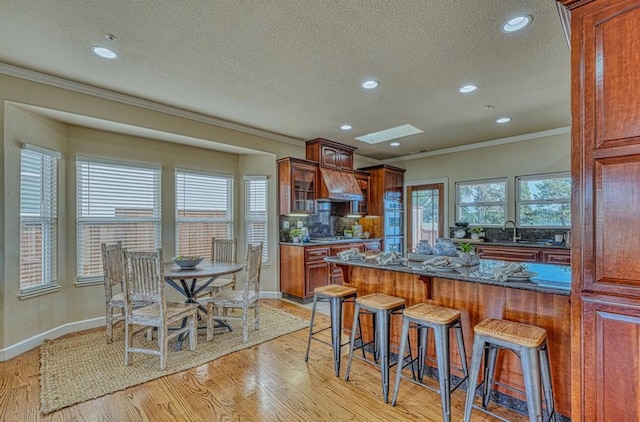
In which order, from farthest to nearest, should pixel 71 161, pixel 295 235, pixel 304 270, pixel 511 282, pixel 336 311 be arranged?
pixel 295 235
pixel 304 270
pixel 71 161
pixel 336 311
pixel 511 282

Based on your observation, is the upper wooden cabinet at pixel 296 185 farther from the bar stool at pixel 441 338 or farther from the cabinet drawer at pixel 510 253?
the bar stool at pixel 441 338

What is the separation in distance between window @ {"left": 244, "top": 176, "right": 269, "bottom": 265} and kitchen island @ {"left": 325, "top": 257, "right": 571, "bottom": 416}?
9.05 ft

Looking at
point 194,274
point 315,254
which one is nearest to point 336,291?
A: point 194,274

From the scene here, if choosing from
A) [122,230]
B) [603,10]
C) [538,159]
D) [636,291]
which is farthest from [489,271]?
[122,230]

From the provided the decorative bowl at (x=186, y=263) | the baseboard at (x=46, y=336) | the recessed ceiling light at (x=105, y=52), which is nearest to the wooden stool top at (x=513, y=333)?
the decorative bowl at (x=186, y=263)

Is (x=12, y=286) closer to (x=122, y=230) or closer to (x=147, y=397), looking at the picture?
(x=122, y=230)

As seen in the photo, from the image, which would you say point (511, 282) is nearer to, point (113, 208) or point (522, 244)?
point (522, 244)

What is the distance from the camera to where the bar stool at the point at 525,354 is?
1.70m

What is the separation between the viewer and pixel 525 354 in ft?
5.74

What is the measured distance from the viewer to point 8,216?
9.82ft

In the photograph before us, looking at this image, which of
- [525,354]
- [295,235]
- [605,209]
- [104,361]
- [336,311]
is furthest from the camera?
[295,235]

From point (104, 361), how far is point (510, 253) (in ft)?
18.0

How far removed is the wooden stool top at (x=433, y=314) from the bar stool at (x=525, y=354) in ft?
0.68

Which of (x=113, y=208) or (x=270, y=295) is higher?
(x=113, y=208)
